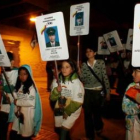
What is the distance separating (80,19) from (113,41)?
1558 mm

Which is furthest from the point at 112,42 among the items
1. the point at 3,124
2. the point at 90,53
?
the point at 3,124

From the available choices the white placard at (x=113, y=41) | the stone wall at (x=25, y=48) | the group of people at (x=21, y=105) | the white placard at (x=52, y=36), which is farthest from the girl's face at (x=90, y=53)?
the stone wall at (x=25, y=48)

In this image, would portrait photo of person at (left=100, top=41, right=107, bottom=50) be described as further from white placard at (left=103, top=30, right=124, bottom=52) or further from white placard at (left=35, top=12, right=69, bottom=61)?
white placard at (left=35, top=12, right=69, bottom=61)

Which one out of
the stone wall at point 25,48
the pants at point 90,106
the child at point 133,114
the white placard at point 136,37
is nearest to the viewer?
the white placard at point 136,37

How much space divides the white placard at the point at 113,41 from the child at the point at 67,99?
2.58m

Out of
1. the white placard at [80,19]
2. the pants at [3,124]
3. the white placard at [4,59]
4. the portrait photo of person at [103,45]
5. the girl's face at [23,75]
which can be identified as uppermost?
the white placard at [80,19]

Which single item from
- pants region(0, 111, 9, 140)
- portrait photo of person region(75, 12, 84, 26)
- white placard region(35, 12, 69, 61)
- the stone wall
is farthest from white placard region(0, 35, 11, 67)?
the stone wall

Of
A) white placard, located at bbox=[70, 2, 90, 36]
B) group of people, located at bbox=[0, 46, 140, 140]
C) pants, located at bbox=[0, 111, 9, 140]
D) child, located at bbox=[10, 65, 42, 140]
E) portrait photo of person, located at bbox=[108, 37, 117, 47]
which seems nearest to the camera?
group of people, located at bbox=[0, 46, 140, 140]

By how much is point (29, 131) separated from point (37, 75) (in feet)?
42.2

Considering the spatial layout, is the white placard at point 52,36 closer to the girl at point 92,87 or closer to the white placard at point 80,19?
the girl at point 92,87

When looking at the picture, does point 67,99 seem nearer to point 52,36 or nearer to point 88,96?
point 88,96

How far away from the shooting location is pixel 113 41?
605 centimetres

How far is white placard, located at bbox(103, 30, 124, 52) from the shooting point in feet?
19.5

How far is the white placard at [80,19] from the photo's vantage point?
480 centimetres
